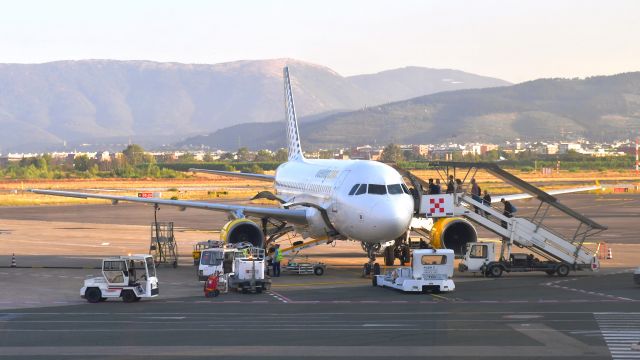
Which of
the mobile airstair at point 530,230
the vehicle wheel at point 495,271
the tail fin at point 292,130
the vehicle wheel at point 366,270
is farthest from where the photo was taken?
the tail fin at point 292,130

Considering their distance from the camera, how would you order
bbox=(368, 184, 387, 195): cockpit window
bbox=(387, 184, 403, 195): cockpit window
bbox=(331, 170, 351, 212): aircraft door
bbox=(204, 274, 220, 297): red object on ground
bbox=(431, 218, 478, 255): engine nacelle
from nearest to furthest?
bbox=(204, 274, 220, 297): red object on ground → bbox=(368, 184, 387, 195): cockpit window → bbox=(387, 184, 403, 195): cockpit window → bbox=(331, 170, 351, 212): aircraft door → bbox=(431, 218, 478, 255): engine nacelle

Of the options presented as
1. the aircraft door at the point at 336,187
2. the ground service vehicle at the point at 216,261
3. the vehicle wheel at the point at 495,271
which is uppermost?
the aircraft door at the point at 336,187

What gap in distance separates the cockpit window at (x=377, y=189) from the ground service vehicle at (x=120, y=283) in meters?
10.4

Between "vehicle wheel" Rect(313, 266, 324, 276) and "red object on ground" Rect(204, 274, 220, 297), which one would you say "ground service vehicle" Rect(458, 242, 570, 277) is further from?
"red object on ground" Rect(204, 274, 220, 297)

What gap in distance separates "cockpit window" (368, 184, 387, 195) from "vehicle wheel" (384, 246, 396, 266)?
264 inches

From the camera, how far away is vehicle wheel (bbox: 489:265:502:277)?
49.1 m

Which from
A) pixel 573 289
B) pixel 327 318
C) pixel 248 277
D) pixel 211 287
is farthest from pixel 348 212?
pixel 327 318

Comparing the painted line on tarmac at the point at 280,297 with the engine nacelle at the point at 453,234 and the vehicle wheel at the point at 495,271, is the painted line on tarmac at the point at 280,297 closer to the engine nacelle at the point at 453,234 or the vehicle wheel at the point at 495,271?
the engine nacelle at the point at 453,234

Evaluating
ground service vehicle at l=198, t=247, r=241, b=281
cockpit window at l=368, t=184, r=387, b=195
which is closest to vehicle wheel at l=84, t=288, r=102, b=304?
ground service vehicle at l=198, t=247, r=241, b=281

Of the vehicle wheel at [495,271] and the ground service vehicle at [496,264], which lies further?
the ground service vehicle at [496,264]

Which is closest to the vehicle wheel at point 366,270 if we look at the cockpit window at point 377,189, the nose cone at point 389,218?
the nose cone at point 389,218

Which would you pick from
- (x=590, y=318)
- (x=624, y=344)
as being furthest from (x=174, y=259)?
(x=624, y=344)

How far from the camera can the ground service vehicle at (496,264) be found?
161ft

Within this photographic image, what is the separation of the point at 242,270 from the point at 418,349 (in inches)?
637
